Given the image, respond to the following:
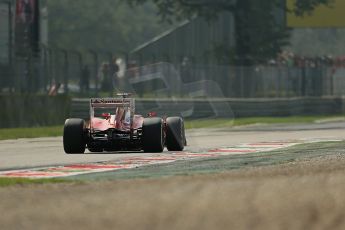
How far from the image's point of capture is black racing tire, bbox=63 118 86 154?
19953 millimetres

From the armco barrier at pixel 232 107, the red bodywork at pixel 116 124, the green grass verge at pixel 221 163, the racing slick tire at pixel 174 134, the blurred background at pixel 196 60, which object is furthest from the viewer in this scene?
the armco barrier at pixel 232 107

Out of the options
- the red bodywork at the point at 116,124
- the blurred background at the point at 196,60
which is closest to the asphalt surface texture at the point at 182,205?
the red bodywork at the point at 116,124

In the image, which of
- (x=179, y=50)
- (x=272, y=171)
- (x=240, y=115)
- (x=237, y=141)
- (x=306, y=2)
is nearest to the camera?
(x=272, y=171)

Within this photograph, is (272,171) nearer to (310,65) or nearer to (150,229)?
(150,229)

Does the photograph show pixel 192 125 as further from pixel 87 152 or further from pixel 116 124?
pixel 116 124

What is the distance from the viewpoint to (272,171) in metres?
14.0

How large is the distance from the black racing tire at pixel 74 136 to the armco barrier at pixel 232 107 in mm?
14030

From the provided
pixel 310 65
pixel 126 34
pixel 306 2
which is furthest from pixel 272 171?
pixel 126 34

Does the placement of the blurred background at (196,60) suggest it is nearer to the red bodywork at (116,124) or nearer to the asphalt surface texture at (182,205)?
the red bodywork at (116,124)

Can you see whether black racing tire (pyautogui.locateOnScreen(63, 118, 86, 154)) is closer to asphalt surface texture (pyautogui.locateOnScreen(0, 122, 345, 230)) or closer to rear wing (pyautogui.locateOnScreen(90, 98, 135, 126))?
rear wing (pyautogui.locateOnScreen(90, 98, 135, 126))

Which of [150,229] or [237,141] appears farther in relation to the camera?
[237,141]

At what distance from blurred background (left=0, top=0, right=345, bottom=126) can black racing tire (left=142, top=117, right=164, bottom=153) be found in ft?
39.2

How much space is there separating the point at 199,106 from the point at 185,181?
1102 inches

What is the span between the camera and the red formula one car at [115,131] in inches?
785
